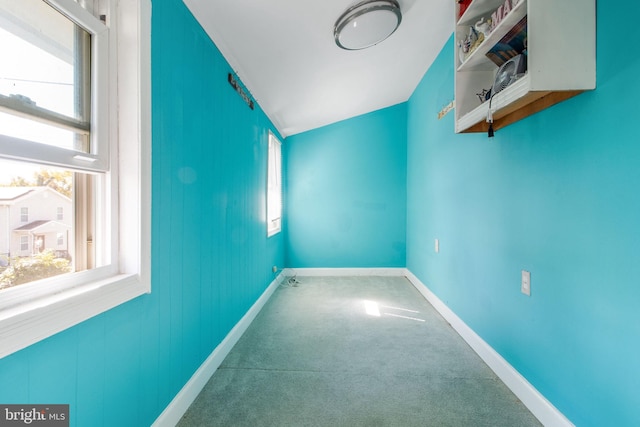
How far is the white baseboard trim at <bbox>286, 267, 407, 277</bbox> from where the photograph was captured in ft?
14.2

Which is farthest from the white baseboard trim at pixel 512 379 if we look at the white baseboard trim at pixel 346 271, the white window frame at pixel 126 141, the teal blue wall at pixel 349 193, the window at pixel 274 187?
the window at pixel 274 187

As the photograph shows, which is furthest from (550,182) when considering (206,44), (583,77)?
(206,44)

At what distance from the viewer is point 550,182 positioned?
1.42 meters

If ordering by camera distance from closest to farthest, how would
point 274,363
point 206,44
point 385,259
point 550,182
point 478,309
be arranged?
point 550,182 → point 206,44 → point 274,363 → point 478,309 → point 385,259

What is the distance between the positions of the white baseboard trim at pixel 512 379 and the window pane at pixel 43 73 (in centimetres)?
238

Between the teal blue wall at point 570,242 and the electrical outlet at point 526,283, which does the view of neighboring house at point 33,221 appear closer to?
the teal blue wall at point 570,242

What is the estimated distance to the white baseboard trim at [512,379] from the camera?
4.52ft

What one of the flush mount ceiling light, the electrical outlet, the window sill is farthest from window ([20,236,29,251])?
the electrical outlet

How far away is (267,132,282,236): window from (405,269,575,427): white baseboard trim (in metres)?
2.20

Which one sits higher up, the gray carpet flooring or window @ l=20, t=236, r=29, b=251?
window @ l=20, t=236, r=29, b=251

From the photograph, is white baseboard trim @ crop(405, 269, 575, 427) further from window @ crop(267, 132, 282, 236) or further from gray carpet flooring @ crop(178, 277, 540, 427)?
window @ crop(267, 132, 282, 236)

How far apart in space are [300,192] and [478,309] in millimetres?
2959

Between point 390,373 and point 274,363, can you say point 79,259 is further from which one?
point 390,373

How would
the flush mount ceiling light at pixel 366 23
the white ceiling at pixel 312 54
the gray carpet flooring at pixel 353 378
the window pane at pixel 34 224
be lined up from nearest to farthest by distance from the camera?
the window pane at pixel 34 224
the gray carpet flooring at pixel 353 378
the white ceiling at pixel 312 54
the flush mount ceiling light at pixel 366 23
